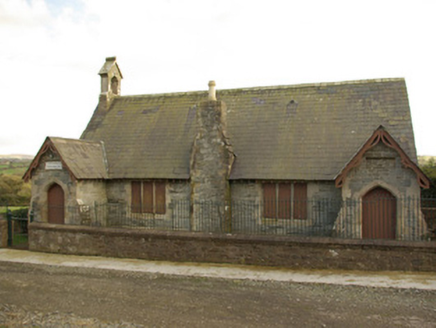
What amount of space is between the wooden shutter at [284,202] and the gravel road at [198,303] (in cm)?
600

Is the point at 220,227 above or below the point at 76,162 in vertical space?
below

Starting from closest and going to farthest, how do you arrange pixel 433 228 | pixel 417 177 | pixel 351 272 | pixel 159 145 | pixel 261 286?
1. pixel 261 286
2. pixel 351 272
3. pixel 417 177
4. pixel 433 228
5. pixel 159 145

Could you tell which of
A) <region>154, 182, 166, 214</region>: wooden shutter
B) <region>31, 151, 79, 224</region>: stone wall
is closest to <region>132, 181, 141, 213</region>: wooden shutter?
<region>154, 182, 166, 214</region>: wooden shutter

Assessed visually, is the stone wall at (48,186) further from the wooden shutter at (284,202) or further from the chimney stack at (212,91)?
the wooden shutter at (284,202)

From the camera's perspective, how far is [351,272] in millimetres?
11578

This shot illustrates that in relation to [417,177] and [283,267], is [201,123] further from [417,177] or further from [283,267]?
[417,177]

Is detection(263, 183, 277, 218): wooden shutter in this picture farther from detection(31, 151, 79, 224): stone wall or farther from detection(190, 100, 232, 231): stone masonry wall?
detection(31, 151, 79, 224): stone wall

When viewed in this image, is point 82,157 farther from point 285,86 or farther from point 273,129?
point 285,86

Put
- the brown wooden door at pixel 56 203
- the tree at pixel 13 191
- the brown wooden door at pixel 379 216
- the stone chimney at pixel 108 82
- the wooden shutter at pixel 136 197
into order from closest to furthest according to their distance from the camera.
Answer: the brown wooden door at pixel 379 216
the brown wooden door at pixel 56 203
the wooden shutter at pixel 136 197
the stone chimney at pixel 108 82
the tree at pixel 13 191

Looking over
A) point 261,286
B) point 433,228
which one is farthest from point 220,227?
point 433,228

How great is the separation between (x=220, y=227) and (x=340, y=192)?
199 inches

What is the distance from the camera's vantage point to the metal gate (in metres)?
16.9

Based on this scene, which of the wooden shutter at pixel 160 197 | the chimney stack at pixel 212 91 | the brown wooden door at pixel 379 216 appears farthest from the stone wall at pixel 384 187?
the wooden shutter at pixel 160 197

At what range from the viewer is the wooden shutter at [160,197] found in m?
18.2
